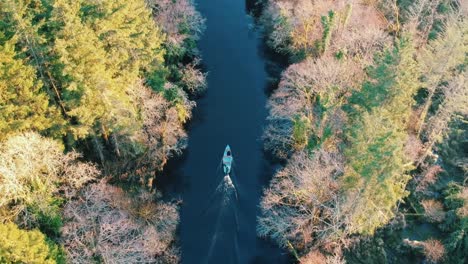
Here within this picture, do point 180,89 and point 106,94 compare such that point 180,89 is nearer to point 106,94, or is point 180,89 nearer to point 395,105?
point 106,94

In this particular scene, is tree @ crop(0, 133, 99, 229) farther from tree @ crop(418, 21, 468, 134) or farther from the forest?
tree @ crop(418, 21, 468, 134)

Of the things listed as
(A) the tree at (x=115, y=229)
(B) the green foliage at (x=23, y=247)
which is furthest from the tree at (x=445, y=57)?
(B) the green foliage at (x=23, y=247)

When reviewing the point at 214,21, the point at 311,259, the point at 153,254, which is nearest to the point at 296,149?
the point at 311,259

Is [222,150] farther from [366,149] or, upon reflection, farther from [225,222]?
[366,149]

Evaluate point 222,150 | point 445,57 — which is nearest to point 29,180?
point 222,150

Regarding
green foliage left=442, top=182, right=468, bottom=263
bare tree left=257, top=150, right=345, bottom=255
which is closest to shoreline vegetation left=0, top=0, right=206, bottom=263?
bare tree left=257, top=150, right=345, bottom=255

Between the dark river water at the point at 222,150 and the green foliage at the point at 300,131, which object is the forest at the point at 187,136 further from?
the dark river water at the point at 222,150
